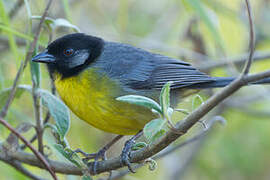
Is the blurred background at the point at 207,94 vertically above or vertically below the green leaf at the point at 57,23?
below

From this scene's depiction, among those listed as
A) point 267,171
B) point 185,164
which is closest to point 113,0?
point 185,164

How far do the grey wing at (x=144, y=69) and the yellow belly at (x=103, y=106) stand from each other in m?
0.18

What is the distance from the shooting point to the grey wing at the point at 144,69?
333 cm

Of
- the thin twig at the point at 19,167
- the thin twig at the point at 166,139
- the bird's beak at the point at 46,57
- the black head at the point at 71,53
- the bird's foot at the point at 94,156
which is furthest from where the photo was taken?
the black head at the point at 71,53

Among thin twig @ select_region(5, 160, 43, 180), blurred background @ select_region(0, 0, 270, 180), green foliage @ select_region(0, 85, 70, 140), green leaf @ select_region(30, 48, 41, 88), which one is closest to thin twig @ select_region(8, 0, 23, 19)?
blurred background @ select_region(0, 0, 270, 180)

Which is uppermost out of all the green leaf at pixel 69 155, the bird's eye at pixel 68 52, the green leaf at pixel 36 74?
the green leaf at pixel 36 74

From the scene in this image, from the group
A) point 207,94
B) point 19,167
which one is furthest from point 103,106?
point 207,94

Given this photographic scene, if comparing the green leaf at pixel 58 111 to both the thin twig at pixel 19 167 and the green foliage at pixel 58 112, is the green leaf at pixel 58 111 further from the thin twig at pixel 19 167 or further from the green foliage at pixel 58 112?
the thin twig at pixel 19 167

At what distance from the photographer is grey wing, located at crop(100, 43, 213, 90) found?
10.9 feet

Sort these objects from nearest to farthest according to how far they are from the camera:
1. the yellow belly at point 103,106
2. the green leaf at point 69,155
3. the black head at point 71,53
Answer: the green leaf at point 69,155 < the yellow belly at point 103,106 < the black head at point 71,53

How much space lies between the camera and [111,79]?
318 cm

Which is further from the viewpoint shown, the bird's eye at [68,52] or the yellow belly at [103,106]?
the bird's eye at [68,52]

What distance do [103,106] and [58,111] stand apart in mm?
455

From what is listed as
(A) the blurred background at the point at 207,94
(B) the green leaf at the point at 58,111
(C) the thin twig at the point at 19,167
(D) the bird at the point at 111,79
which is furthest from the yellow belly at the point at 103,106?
(A) the blurred background at the point at 207,94
